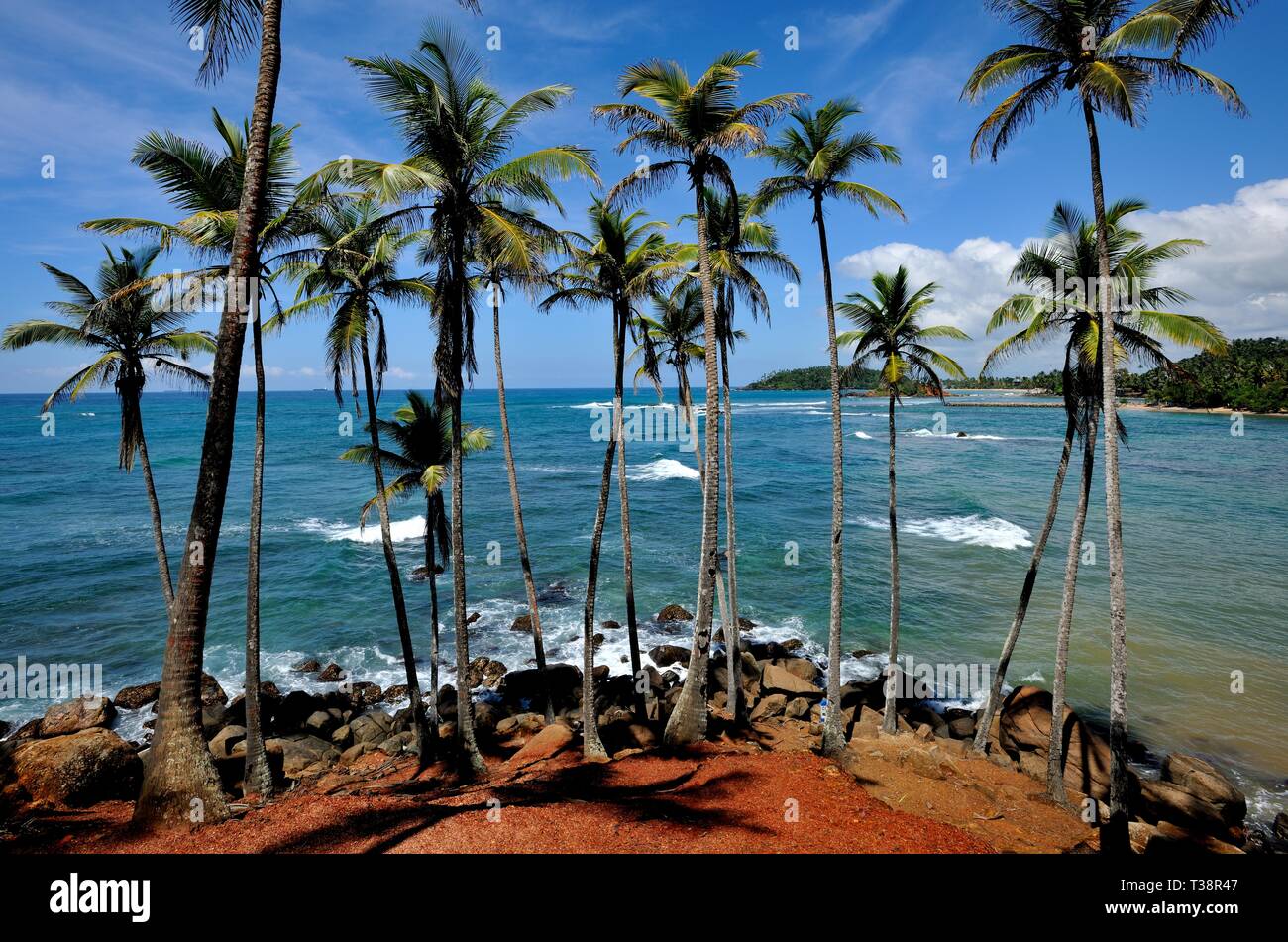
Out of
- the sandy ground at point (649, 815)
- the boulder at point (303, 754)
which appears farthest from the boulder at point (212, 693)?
the sandy ground at point (649, 815)

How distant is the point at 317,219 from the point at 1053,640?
28.5m

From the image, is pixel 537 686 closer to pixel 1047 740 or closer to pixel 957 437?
pixel 1047 740

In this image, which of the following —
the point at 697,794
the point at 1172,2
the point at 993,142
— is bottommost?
the point at 697,794

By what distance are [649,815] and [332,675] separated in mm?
17932

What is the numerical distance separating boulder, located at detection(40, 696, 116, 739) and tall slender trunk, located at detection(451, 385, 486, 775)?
12929 mm

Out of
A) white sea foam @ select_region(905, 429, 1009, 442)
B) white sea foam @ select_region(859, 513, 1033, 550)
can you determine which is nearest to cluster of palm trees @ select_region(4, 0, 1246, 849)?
white sea foam @ select_region(859, 513, 1033, 550)

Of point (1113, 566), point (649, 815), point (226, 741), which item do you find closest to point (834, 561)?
point (1113, 566)

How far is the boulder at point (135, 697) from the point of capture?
19297 millimetres

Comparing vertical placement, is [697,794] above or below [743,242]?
below

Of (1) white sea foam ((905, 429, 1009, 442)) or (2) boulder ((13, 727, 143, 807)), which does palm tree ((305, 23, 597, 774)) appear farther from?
(1) white sea foam ((905, 429, 1009, 442))

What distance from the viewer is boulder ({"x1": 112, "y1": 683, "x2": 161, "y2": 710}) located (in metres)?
19.3
